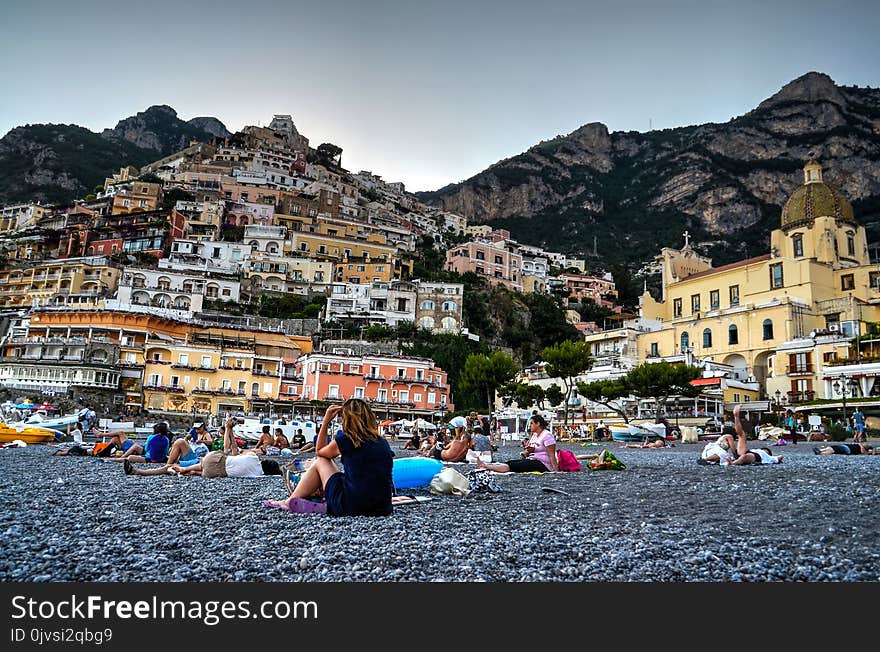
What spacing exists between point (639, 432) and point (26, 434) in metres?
25.6

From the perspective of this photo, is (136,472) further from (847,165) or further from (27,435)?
(847,165)

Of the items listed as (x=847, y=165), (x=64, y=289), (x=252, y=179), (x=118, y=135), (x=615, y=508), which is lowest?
(x=615, y=508)

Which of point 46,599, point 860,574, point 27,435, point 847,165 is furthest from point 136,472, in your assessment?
point 847,165

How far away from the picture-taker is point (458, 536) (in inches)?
213

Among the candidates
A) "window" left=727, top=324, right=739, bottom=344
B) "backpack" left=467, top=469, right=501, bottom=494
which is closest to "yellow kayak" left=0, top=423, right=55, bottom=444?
"backpack" left=467, top=469, right=501, bottom=494

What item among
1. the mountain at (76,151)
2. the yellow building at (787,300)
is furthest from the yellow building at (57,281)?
the yellow building at (787,300)

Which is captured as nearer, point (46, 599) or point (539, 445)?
point (46, 599)

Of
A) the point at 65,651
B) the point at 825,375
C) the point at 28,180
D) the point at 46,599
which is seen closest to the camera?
the point at 65,651

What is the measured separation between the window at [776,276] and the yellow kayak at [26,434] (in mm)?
46118

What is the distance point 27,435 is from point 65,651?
21.6 metres

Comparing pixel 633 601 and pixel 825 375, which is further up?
pixel 825 375

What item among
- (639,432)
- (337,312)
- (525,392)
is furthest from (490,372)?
(337,312)

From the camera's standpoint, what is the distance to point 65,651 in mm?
2846

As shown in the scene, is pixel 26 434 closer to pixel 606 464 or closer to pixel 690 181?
pixel 606 464
